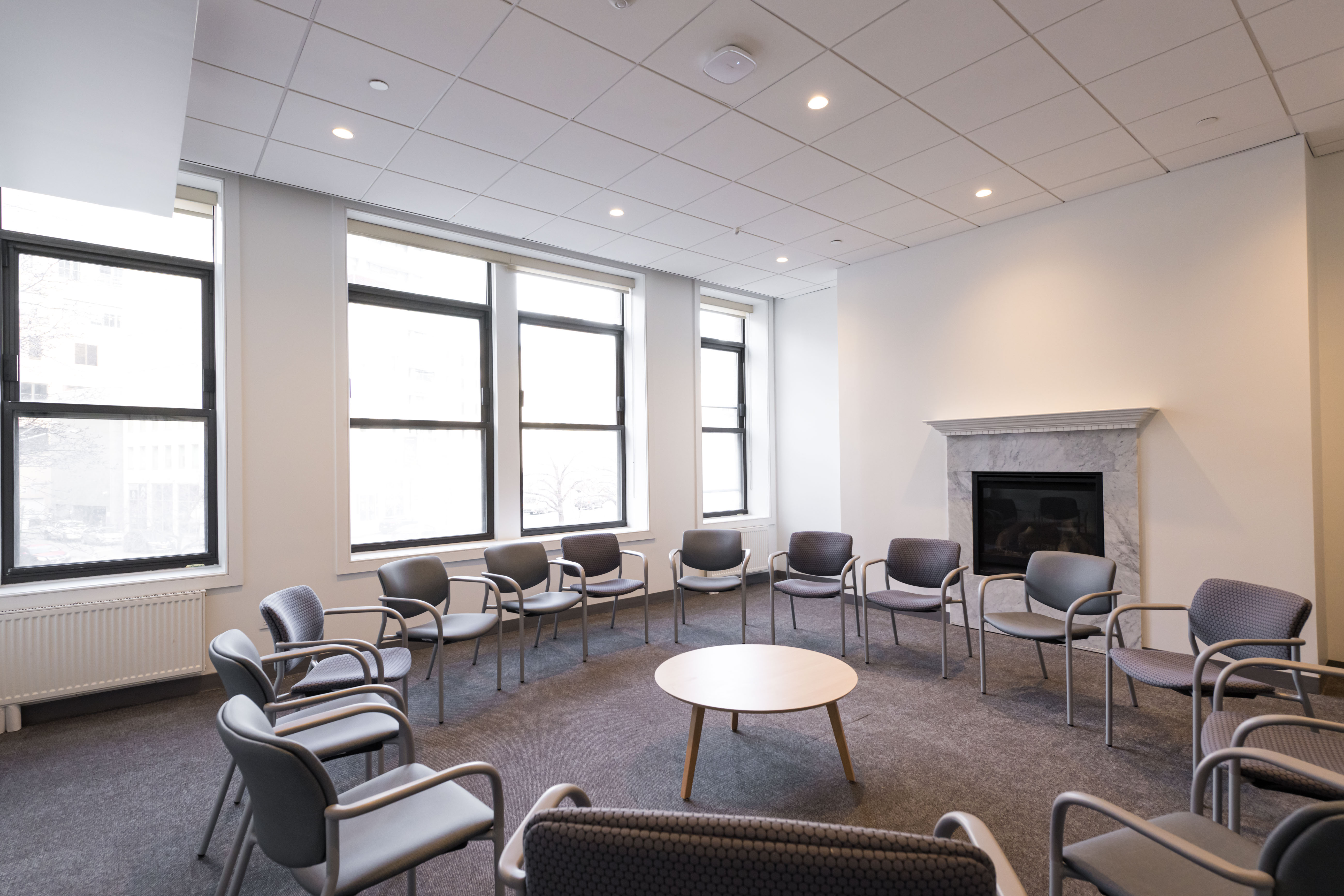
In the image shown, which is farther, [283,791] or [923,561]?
[923,561]

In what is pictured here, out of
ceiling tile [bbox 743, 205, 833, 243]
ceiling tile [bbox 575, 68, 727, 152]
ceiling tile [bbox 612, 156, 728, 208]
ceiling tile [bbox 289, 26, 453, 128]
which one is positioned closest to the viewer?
ceiling tile [bbox 289, 26, 453, 128]

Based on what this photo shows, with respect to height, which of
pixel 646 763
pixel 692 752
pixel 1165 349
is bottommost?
pixel 646 763

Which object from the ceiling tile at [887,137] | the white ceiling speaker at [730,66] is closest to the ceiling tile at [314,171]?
the white ceiling speaker at [730,66]

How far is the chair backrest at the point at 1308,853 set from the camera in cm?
108

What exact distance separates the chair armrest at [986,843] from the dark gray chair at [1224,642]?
159 cm

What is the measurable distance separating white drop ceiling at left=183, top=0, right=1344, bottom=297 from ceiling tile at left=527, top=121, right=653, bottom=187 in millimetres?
19

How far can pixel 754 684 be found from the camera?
2668 millimetres

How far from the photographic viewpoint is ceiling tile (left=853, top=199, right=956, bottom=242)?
4551 millimetres

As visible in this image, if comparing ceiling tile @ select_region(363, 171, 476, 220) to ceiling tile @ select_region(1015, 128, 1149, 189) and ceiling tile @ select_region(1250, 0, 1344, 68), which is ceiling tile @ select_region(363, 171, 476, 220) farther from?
ceiling tile @ select_region(1250, 0, 1344, 68)

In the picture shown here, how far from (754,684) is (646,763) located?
0.63 meters

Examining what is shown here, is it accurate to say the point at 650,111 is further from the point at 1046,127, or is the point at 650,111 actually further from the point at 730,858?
the point at 730,858

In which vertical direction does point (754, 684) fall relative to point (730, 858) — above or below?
below

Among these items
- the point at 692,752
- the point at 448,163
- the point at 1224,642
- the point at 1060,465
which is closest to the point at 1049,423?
the point at 1060,465

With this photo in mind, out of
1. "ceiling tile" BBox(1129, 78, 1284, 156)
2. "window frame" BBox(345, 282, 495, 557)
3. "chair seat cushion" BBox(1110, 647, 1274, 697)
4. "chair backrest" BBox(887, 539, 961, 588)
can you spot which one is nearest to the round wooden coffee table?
"chair seat cushion" BBox(1110, 647, 1274, 697)
